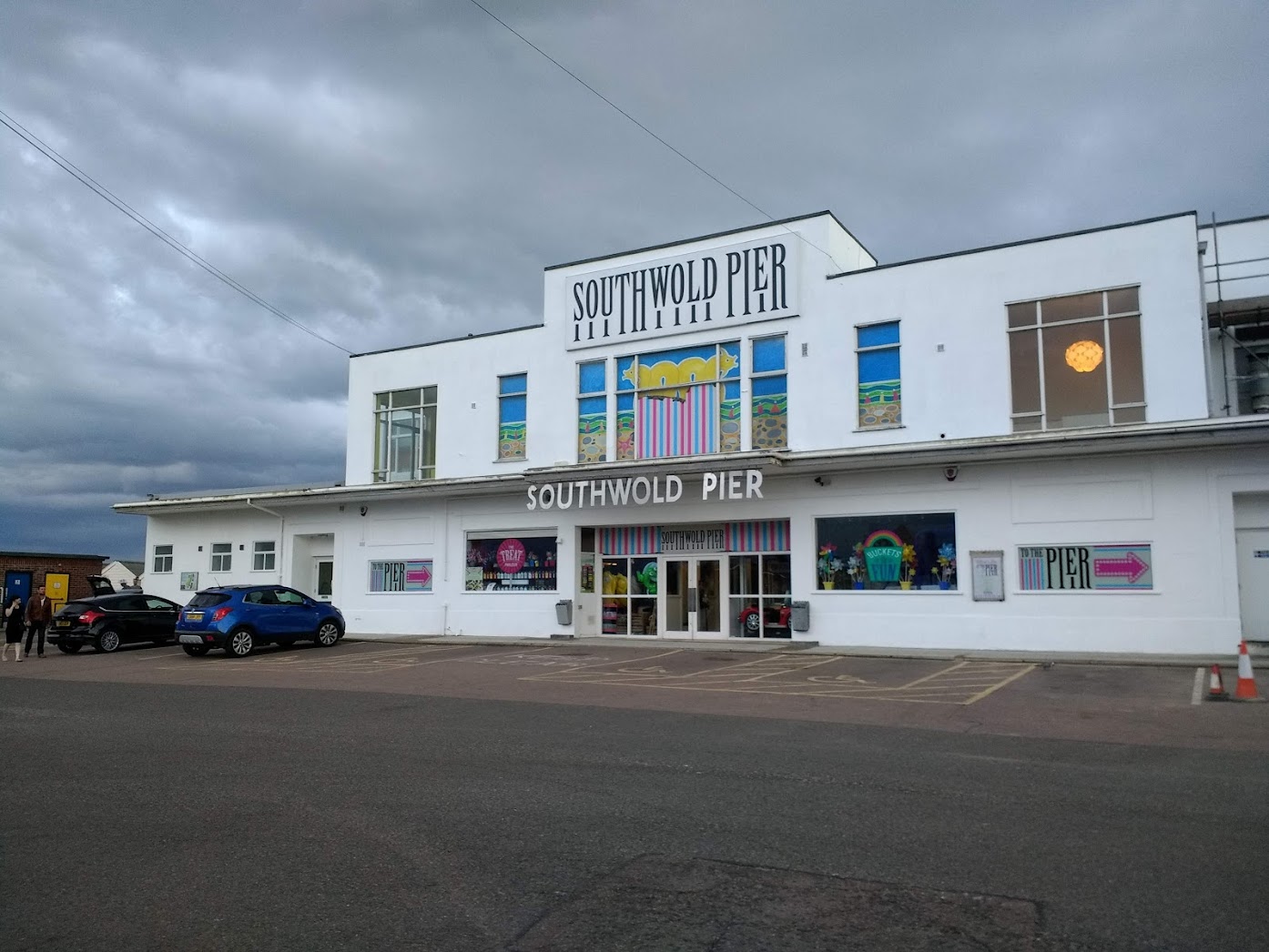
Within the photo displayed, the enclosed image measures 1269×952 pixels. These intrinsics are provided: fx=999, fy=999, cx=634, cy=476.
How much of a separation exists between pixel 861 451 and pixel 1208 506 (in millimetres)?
6454

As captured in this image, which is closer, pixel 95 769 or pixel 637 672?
pixel 95 769

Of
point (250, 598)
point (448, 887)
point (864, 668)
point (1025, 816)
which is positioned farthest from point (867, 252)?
point (448, 887)

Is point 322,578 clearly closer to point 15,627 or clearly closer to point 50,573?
point 15,627

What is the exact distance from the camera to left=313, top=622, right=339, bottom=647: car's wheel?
2495 centimetres

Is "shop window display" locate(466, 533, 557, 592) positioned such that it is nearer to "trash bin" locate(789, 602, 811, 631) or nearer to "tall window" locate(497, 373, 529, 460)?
"tall window" locate(497, 373, 529, 460)

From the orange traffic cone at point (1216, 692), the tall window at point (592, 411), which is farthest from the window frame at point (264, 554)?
the orange traffic cone at point (1216, 692)

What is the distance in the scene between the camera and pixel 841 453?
21109 mm

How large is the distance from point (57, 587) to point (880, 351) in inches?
1377

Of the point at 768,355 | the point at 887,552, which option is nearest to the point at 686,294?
the point at 768,355

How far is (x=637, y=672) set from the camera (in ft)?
58.0

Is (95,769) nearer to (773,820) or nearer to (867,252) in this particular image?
(773,820)

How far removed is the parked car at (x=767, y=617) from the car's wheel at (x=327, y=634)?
10297 millimetres

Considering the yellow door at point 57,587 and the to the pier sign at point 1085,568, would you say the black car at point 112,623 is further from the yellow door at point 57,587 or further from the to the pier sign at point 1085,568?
the to the pier sign at point 1085,568

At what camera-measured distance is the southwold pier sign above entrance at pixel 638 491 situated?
22078 millimetres
